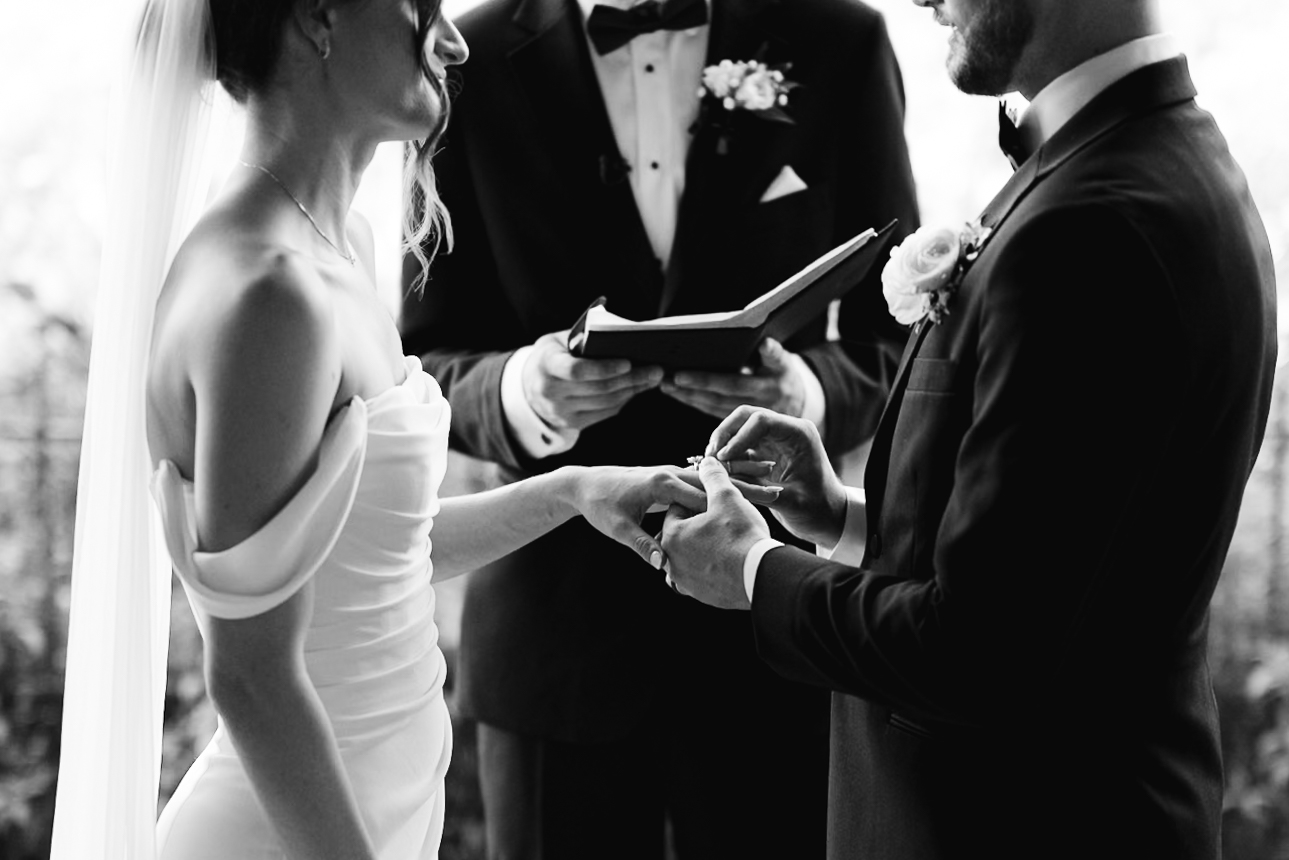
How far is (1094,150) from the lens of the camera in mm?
1392

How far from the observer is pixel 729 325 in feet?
6.40

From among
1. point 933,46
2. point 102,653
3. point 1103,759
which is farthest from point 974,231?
point 933,46

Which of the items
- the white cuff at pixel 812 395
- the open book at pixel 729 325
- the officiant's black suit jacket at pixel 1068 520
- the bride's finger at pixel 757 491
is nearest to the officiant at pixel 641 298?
the white cuff at pixel 812 395

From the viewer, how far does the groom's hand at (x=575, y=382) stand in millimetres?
2107

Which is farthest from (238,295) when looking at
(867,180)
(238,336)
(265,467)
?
(867,180)

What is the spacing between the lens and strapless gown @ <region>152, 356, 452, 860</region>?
1369 millimetres

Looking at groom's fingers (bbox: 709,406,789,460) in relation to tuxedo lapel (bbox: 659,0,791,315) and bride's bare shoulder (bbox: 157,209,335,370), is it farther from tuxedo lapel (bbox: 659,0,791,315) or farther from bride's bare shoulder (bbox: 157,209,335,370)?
bride's bare shoulder (bbox: 157,209,335,370)

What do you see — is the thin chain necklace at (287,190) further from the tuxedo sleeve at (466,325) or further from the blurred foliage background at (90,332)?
the blurred foliage background at (90,332)

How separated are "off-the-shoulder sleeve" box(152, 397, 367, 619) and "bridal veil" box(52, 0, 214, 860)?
0.17 metres

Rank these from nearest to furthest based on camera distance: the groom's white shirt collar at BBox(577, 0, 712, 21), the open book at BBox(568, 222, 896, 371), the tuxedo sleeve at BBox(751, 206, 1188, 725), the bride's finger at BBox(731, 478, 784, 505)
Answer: the tuxedo sleeve at BBox(751, 206, 1188, 725) → the bride's finger at BBox(731, 478, 784, 505) → the open book at BBox(568, 222, 896, 371) → the groom's white shirt collar at BBox(577, 0, 712, 21)

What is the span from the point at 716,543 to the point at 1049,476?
53cm

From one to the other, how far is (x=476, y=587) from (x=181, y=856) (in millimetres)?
916

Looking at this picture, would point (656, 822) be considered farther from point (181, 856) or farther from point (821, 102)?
point (821, 102)

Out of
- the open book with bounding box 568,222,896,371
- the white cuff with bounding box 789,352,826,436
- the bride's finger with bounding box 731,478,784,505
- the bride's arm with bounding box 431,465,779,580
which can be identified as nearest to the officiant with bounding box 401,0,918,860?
the white cuff with bounding box 789,352,826,436
